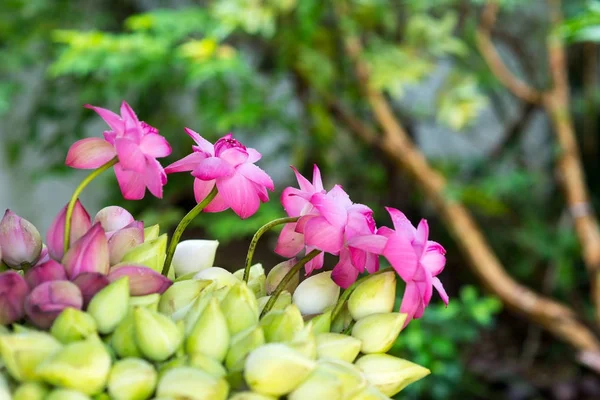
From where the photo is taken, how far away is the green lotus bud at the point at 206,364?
24 cm

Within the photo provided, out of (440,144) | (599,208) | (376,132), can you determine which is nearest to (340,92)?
(376,132)

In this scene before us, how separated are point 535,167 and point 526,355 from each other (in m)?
0.76

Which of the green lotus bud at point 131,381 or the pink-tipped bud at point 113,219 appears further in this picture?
the pink-tipped bud at point 113,219

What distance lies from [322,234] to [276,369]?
0.08 m

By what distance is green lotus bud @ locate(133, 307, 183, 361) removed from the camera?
0.77 ft

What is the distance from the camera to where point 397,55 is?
1617 millimetres

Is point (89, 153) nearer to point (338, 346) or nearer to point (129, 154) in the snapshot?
point (129, 154)

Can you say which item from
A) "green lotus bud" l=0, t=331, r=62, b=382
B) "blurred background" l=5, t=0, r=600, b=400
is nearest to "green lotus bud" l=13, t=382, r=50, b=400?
"green lotus bud" l=0, t=331, r=62, b=382

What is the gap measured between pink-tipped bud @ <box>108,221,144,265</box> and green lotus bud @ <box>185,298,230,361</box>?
0.07 metres

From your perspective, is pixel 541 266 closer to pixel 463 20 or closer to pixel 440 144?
pixel 440 144

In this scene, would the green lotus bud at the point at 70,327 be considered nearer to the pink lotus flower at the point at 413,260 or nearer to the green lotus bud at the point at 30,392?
the green lotus bud at the point at 30,392

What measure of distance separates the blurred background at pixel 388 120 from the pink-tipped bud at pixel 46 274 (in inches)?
40.3

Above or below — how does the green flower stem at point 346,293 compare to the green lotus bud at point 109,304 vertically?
below

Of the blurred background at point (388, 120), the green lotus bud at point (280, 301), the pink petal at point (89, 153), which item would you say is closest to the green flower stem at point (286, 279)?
the green lotus bud at point (280, 301)
